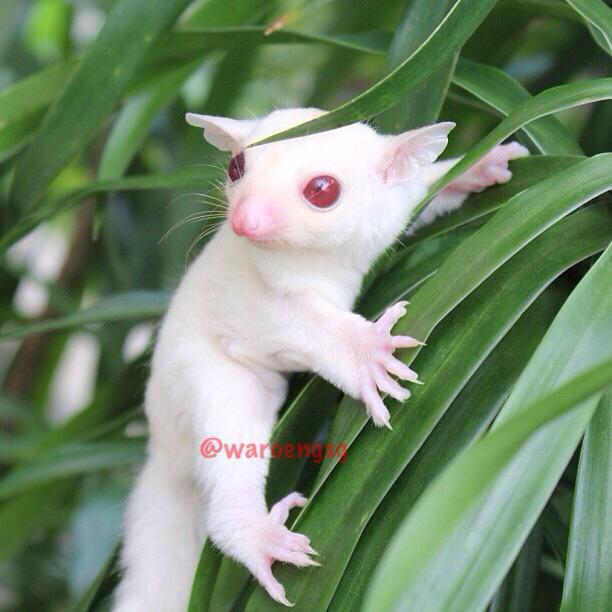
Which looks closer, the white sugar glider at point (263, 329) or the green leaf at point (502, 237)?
the green leaf at point (502, 237)

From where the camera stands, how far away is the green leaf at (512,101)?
925 millimetres

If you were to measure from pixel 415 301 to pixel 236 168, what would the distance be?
247 mm

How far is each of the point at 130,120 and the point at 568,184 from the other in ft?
2.40

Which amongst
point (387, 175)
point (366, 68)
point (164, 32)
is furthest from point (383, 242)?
point (366, 68)

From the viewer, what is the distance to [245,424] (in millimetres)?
944

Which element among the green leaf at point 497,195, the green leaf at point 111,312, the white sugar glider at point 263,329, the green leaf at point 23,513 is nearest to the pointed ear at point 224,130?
the white sugar glider at point 263,329

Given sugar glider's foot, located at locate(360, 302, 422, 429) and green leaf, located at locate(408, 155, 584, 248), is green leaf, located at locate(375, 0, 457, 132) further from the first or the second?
sugar glider's foot, located at locate(360, 302, 422, 429)

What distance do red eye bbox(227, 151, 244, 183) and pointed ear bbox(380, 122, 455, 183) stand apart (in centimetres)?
15

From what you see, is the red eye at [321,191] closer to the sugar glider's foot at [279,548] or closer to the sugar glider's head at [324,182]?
the sugar glider's head at [324,182]

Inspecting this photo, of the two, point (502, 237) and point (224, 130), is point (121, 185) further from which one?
point (502, 237)

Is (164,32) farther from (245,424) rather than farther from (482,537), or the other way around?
(482,537)

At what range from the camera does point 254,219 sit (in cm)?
78

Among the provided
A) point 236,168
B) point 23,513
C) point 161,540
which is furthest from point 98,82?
point 23,513

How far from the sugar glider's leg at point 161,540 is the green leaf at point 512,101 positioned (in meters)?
0.55
